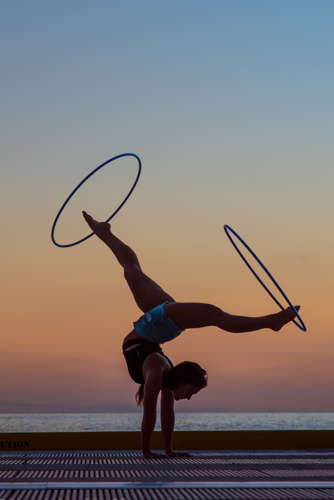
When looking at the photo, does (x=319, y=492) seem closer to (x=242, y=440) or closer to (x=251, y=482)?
(x=251, y=482)

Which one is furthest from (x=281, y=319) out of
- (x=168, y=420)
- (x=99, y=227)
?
(x=99, y=227)

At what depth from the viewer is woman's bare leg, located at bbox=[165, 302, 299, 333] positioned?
5.33 metres

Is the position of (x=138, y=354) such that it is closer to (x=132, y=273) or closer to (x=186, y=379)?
(x=186, y=379)

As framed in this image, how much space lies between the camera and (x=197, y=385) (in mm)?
5828

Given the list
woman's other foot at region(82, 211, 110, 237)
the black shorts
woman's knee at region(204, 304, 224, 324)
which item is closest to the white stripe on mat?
woman's knee at region(204, 304, 224, 324)

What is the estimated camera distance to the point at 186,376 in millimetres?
5824

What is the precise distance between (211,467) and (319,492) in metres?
1.40

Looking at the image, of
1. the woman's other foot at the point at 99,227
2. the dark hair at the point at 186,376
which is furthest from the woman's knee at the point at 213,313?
the woman's other foot at the point at 99,227

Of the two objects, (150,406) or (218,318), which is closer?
(218,318)

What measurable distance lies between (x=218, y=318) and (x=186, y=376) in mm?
732

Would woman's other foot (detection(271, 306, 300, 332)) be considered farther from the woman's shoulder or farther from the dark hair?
the woman's shoulder

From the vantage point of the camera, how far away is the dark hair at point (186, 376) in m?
5.82

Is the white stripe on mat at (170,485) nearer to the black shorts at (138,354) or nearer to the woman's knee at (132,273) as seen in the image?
the black shorts at (138,354)

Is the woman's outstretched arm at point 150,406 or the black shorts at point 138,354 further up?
the black shorts at point 138,354
